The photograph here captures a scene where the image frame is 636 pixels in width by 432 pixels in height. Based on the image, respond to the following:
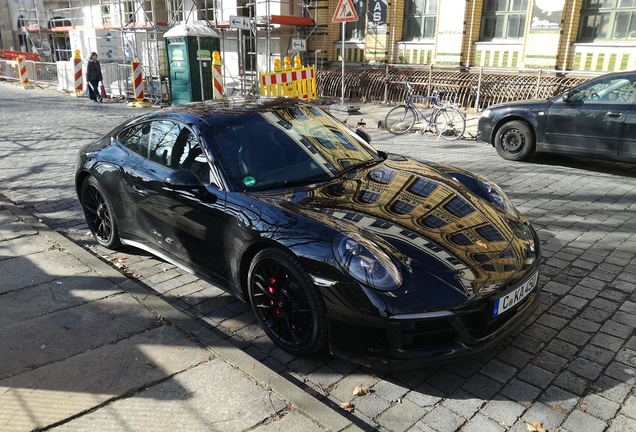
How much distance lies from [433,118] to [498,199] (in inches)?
306

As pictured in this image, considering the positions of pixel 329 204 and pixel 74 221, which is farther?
pixel 74 221

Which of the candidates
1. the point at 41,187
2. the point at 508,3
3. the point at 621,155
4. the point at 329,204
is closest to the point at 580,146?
the point at 621,155

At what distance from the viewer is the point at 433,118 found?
36.9 feet

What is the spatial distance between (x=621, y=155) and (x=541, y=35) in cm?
921

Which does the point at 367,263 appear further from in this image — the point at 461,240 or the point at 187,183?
the point at 187,183

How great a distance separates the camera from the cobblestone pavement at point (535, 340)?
2691 mm

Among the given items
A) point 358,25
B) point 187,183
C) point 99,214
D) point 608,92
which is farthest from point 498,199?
point 358,25

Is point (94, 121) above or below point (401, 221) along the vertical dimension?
below

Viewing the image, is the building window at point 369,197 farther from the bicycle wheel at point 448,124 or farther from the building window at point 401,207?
the bicycle wheel at point 448,124

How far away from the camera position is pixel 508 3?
16062 mm

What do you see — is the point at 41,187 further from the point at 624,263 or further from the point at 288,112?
the point at 624,263

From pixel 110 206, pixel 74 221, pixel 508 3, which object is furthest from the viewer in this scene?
pixel 508 3

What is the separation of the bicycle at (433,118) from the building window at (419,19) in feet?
24.6

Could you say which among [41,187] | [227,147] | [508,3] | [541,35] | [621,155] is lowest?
[41,187]
